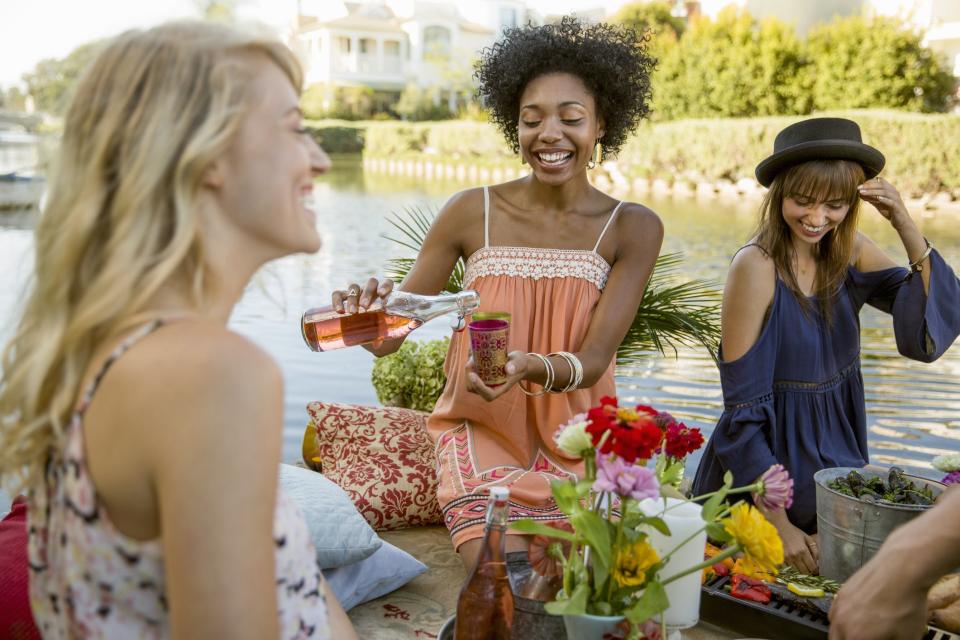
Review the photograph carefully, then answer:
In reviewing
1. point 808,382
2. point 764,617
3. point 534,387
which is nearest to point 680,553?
point 764,617

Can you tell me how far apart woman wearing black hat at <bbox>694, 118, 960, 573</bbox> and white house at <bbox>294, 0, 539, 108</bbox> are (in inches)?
1984

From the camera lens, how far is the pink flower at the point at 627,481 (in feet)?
5.00

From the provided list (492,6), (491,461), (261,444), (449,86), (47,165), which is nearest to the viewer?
(261,444)

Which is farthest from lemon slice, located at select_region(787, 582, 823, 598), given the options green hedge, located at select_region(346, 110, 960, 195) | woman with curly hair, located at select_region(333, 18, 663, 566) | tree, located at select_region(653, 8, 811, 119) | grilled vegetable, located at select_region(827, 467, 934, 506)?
tree, located at select_region(653, 8, 811, 119)

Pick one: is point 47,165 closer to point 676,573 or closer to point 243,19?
point 243,19

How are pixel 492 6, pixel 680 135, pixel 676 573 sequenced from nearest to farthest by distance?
pixel 676 573 → pixel 680 135 → pixel 492 6

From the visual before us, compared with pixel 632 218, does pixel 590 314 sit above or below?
below

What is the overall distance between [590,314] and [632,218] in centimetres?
35

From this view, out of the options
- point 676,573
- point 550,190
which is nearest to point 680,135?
point 550,190

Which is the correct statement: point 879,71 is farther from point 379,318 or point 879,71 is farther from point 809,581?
point 379,318

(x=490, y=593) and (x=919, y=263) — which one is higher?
(x=919, y=263)

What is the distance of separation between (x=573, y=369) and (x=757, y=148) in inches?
785

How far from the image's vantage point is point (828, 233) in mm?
3244

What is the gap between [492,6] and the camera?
61.8 m
